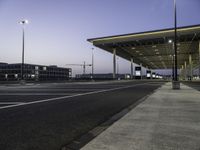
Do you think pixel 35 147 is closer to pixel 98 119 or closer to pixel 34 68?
→ pixel 98 119

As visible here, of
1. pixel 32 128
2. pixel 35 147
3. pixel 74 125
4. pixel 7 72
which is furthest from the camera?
pixel 7 72

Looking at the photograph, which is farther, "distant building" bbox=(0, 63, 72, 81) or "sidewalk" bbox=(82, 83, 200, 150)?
"distant building" bbox=(0, 63, 72, 81)

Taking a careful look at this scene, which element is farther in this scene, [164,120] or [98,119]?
[98,119]

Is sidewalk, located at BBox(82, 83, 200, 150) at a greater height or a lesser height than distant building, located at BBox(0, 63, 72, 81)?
lesser

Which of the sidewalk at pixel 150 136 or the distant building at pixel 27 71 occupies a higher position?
the distant building at pixel 27 71

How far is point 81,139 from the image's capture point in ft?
15.6

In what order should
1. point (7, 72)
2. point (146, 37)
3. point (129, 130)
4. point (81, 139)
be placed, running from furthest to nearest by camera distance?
1. point (7, 72)
2. point (146, 37)
3. point (129, 130)
4. point (81, 139)

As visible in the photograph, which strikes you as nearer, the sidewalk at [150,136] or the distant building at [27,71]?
the sidewalk at [150,136]

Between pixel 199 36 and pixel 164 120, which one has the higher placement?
pixel 199 36

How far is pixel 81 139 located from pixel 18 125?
2221mm

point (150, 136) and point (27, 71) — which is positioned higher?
point (27, 71)

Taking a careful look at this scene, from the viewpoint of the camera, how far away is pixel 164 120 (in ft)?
21.4

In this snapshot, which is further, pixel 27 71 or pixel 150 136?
pixel 27 71

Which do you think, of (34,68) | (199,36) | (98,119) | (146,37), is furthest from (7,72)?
(98,119)
